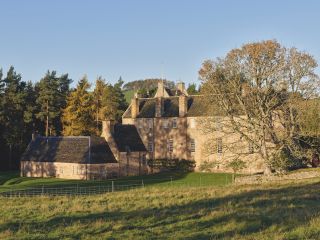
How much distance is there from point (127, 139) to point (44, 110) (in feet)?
67.6

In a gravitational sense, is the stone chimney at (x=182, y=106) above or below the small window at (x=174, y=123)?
above

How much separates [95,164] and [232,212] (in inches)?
1536

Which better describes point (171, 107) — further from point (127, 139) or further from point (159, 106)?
point (127, 139)

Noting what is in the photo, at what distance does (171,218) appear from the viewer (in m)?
22.2

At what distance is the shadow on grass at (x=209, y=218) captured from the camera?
18844 millimetres

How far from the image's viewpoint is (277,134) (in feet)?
169

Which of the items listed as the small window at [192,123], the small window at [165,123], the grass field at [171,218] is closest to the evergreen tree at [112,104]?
the small window at [165,123]

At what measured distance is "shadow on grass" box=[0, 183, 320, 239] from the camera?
18.8 meters

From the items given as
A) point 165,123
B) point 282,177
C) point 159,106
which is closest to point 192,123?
point 165,123

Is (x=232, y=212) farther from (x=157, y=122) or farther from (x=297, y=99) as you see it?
(x=157, y=122)

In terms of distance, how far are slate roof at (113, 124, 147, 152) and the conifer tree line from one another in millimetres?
9505

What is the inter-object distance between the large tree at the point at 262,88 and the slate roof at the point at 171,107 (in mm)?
16553

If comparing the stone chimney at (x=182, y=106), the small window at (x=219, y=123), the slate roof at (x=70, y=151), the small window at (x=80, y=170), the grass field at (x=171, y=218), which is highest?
the stone chimney at (x=182, y=106)

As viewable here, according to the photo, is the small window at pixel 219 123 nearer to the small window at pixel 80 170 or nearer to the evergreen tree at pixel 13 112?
the small window at pixel 80 170
